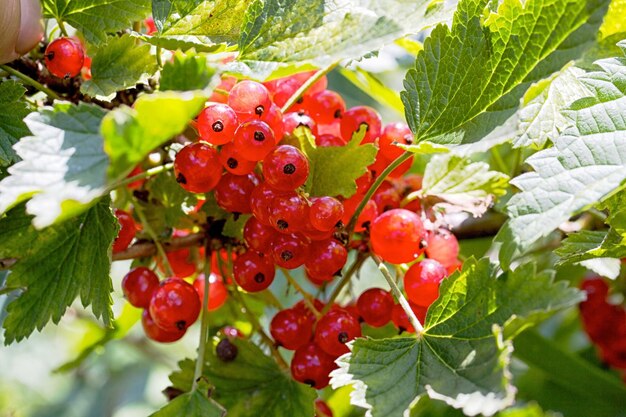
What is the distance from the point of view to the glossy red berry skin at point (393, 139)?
4.06ft

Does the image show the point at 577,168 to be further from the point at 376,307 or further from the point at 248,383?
the point at 248,383

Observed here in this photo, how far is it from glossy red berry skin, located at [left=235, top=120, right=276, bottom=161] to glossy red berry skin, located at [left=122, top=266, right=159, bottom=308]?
0.39 meters

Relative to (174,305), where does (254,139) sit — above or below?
above

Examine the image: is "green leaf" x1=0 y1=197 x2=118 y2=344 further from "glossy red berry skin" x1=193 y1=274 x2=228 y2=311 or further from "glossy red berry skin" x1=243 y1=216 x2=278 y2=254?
"glossy red berry skin" x1=193 y1=274 x2=228 y2=311

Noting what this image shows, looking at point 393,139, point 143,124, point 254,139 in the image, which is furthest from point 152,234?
point 143,124

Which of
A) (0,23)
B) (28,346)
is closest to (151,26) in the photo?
(0,23)

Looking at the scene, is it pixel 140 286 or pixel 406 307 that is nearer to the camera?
pixel 406 307

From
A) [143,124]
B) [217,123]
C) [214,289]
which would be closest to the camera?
[143,124]

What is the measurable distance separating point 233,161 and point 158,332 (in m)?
0.41

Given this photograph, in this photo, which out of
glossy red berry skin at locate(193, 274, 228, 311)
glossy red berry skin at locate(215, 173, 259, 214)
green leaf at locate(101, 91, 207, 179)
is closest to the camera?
green leaf at locate(101, 91, 207, 179)

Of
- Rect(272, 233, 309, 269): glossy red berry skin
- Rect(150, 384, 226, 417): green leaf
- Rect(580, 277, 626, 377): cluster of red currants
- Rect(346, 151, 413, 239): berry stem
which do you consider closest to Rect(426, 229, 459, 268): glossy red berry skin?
Rect(346, 151, 413, 239): berry stem

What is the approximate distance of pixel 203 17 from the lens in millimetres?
1071

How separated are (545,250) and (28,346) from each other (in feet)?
8.93

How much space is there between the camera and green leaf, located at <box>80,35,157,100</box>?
3.63 ft
